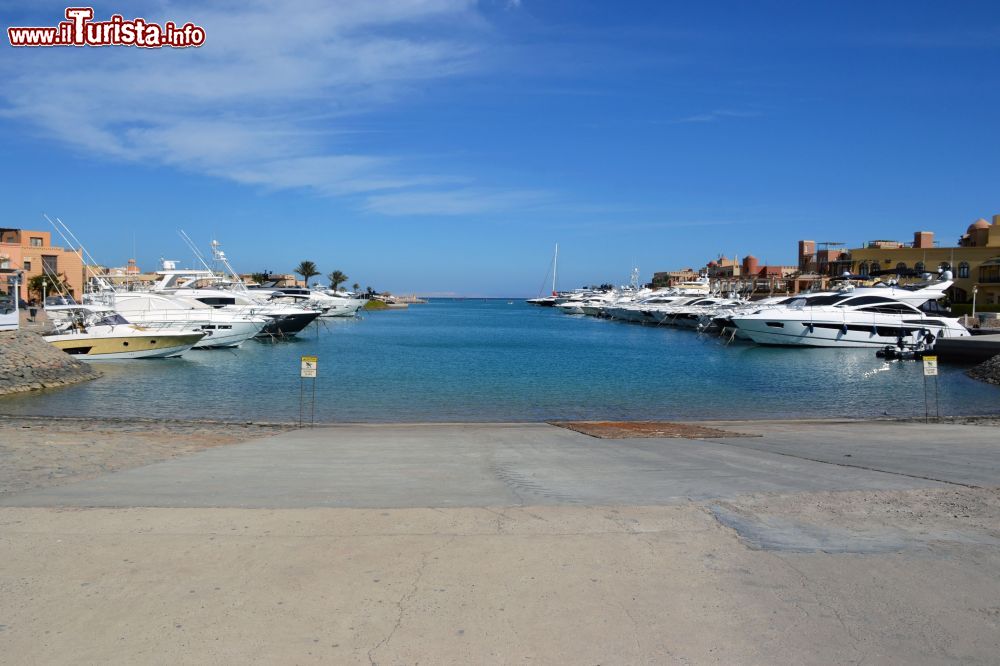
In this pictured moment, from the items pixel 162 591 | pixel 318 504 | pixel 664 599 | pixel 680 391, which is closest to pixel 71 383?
pixel 680 391

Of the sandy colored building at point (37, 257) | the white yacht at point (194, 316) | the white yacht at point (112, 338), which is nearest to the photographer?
the white yacht at point (112, 338)

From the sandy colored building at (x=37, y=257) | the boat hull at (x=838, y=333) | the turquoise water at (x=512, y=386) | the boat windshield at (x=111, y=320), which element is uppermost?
the sandy colored building at (x=37, y=257)

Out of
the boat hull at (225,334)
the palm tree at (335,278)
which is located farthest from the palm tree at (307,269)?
the boat hull at (225,334)

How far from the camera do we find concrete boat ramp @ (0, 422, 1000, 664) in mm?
5000

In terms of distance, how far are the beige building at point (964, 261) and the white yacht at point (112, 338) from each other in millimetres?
62218

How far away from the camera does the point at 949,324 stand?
166ft

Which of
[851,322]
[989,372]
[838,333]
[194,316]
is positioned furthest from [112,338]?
[851,322]

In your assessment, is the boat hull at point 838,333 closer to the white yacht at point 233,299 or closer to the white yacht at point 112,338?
the white yacht at point 233,299

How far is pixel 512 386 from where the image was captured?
101ft

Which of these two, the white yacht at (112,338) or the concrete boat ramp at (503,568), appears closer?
the concrete boat ramp at (503,568)

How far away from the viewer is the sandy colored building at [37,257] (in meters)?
71.6

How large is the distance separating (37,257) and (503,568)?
8382cm

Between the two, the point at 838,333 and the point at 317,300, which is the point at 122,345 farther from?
the point at 317,300

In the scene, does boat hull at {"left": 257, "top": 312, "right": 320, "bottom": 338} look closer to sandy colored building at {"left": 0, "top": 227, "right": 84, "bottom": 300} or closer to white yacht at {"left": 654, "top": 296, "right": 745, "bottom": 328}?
sandy colored building at {"left": 0, "top": 227, "right": 84, "bottom": 300}
